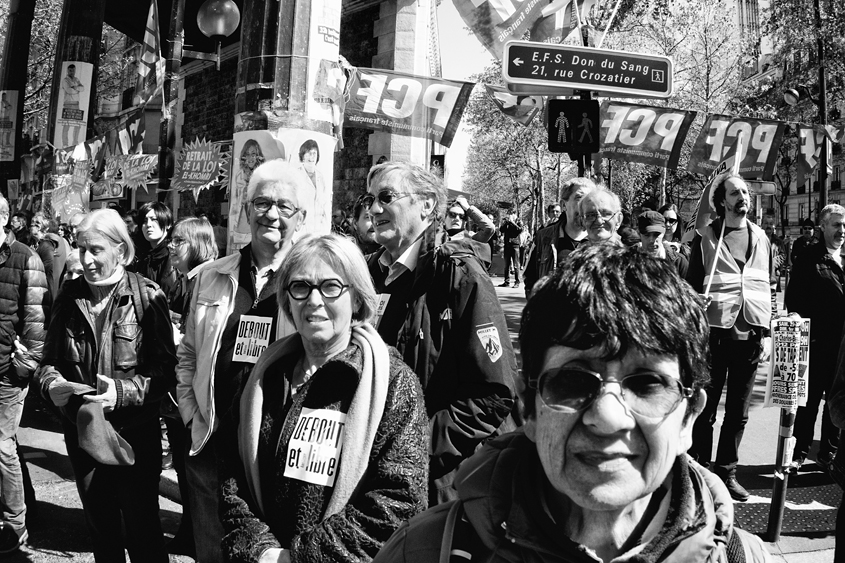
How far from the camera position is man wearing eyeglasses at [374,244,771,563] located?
127 centimetres

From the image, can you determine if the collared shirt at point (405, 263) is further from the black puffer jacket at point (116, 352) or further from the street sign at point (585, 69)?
the street sign at point (585, 69)

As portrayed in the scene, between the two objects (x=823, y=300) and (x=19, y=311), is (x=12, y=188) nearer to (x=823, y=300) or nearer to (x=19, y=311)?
(x=19, y=311)

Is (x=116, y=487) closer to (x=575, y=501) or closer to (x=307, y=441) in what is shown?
(x=307, y=441)

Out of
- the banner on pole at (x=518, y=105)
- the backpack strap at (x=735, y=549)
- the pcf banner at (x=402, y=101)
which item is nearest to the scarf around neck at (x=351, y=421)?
the backpack strap at (x=735, y=549)

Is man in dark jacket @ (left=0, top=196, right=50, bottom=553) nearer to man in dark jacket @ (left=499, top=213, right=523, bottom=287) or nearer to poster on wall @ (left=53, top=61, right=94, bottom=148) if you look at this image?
poster on wall @ (left=53, top=61, right=94, bottom=148)

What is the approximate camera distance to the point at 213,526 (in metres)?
3.10

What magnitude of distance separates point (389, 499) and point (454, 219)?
597 centimetres

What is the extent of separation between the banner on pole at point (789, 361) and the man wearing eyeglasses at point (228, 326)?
293cm

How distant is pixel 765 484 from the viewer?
545 cm

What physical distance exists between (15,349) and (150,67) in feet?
20.7

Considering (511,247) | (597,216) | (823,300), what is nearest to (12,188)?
(511,247)

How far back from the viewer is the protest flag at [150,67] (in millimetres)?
9578

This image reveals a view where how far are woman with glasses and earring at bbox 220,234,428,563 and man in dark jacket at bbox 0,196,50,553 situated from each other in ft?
8.91

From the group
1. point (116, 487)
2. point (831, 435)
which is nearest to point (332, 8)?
point (116, 487)
